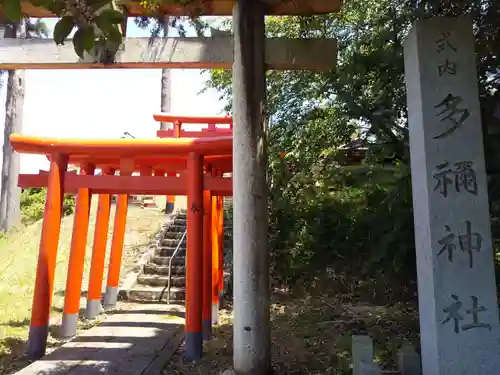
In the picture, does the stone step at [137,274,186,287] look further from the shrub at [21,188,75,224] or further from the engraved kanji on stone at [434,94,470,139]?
the engraved kanji on stone at [434,94,470,139]

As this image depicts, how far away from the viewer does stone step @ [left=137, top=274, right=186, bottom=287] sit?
8.84m

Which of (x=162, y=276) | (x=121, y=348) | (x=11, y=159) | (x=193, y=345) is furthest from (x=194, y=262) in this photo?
(x=11, y=159)

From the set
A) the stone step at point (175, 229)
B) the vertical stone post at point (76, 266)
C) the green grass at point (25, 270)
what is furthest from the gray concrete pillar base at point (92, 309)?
the stone step at point (175, 229)

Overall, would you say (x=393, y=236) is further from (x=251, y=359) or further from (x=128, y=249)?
(x=128, y=249)

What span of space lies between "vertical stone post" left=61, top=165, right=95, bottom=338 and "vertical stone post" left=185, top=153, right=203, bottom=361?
166 centimetres

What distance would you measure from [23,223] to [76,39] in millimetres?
14704

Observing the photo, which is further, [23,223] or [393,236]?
[23,223]

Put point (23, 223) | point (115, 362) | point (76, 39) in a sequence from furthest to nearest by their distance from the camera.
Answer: point (23, 223)
point (115, 362)
point (76, 39)

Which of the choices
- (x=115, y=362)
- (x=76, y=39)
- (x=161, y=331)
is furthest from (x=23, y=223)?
(x=76, y=39)

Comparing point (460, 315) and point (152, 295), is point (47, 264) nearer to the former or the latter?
point (152, 295)

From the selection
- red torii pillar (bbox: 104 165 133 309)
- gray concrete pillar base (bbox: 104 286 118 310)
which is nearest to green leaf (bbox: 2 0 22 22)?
red torii pillar (bbox: 104 165 133 309)

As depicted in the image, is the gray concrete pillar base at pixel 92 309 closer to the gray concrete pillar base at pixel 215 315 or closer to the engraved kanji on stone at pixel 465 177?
the gray concrete pillar base at pixel 215 315

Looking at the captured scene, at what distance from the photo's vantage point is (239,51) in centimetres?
399

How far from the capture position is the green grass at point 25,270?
5.71 m
